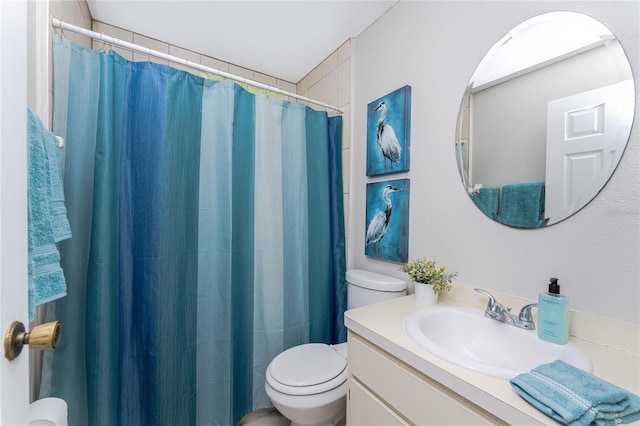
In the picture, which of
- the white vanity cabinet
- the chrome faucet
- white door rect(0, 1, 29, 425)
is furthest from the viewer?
the chrome faucet

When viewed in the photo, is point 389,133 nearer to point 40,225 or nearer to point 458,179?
point 458,179

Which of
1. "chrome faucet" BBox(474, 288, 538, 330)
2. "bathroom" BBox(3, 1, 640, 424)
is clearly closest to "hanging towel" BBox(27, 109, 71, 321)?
"bathroom" BBox(3, 1, 640, 424)

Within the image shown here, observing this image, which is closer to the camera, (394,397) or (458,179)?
(394,397)

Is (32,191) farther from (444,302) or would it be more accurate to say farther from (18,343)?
(444,302)

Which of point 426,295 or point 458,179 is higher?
point 458,179

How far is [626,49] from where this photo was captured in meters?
0.74

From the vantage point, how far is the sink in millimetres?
694

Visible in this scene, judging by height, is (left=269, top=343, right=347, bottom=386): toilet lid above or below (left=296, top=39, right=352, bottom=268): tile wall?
below

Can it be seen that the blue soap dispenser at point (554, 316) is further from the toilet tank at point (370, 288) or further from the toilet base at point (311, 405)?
the toilet base at point (311, 405)

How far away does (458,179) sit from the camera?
113 centimetres

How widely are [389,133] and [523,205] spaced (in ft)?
2.40

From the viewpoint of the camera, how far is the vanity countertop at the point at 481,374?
0.55 metres

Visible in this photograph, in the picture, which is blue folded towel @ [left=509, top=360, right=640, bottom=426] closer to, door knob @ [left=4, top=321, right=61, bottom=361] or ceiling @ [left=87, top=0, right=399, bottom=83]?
door knob @ [left=4, top=321, right=61, bottom=361]

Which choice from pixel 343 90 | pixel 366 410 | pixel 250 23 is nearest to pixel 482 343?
A: pixel 366 410
